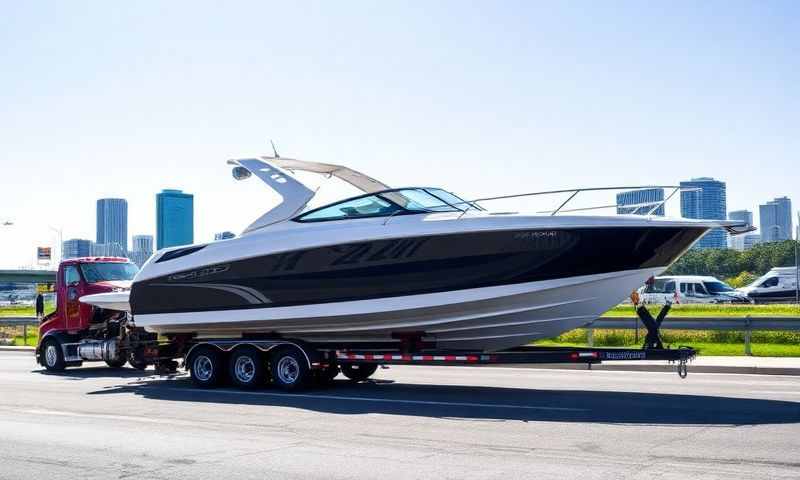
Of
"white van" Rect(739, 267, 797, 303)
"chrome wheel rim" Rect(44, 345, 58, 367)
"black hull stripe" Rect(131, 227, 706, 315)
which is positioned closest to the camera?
"black hull stripe" Rect(131, 227, 706, 315)

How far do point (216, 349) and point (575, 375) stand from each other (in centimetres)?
678

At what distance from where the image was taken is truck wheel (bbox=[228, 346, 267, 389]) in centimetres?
1488

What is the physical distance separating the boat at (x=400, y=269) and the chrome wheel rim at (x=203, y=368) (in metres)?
0.58

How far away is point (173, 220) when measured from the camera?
164 ft

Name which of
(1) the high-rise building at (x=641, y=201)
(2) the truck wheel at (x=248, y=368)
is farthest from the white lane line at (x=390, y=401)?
(1) the high-rise building at (x=641, y=201)

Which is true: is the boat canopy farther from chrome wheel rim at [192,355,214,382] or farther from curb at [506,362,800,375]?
curb at [506,362,800,375]

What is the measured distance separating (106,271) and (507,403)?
41.0 feet

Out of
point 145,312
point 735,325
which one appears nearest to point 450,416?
point 145,312

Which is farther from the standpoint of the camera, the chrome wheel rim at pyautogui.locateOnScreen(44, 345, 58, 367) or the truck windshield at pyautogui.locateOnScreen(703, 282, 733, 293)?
the truck windshield at pyautogui.locateOnScreen(703, 282, 733, 293)

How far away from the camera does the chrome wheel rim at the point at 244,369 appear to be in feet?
49.0

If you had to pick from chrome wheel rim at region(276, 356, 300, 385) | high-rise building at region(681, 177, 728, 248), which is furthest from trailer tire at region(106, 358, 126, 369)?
high-rise building at region(681, 177, 728, 248)

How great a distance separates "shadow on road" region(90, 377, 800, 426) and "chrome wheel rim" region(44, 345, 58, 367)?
5.56m

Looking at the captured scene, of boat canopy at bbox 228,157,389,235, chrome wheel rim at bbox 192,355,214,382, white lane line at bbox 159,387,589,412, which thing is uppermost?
boat canopy at bbox 228,157,389,235

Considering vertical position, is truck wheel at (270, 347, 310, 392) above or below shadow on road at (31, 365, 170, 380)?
above
